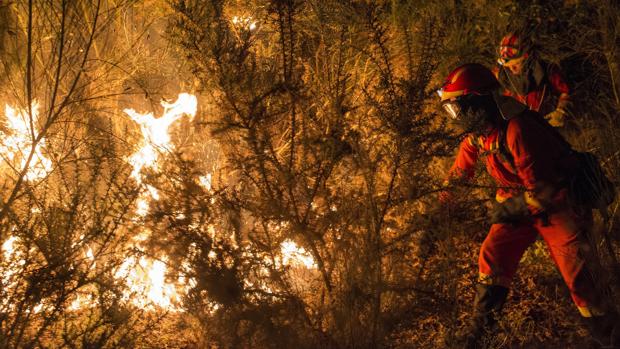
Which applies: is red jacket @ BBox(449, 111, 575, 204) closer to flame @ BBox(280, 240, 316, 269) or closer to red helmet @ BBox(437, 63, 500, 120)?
red helmet @ BBox(437, 63, 500, 120)

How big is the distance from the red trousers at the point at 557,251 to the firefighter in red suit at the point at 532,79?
1.76 m

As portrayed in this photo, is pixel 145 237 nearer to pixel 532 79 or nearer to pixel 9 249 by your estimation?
pixel 9 249

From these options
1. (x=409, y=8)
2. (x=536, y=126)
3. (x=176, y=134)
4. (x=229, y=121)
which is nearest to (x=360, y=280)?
(x=229, y=121)

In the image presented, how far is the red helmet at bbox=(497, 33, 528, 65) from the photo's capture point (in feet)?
17.5

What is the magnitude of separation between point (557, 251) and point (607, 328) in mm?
557

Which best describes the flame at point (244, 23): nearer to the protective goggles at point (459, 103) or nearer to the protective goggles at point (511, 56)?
the protective goggles at point (459, 103)

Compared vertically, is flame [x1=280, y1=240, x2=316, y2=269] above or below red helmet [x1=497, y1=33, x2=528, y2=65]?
below

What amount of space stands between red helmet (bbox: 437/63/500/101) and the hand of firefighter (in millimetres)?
763

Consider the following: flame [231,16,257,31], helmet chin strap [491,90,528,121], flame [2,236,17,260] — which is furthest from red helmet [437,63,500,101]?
flame [2,236,17,260]

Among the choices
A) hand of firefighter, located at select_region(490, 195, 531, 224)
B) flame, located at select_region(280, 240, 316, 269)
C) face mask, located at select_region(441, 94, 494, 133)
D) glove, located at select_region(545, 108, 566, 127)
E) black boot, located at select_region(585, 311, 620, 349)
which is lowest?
black boot, located at select_region(585, 311, 620, 349)

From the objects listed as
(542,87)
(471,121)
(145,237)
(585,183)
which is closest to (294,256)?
(145,237)

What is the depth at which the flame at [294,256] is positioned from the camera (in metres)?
3.86

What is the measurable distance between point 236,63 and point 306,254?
1370 mm

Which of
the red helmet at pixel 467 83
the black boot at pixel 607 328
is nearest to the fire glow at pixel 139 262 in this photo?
the red helmet at pixel 467 83
